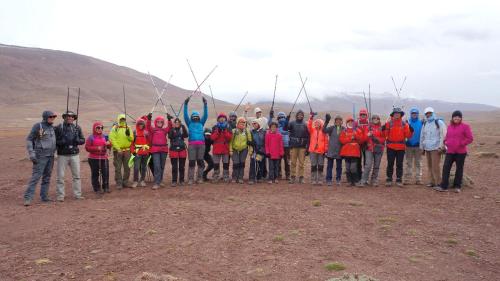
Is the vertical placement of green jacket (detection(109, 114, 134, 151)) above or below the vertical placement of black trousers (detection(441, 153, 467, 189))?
above

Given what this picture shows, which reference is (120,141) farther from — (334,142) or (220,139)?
(334,142)

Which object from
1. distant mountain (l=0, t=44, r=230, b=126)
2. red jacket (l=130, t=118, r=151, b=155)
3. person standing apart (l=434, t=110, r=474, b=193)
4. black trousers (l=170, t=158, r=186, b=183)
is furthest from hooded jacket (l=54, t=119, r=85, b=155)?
distant mountain (l=0, t=44, r=230, b=126)

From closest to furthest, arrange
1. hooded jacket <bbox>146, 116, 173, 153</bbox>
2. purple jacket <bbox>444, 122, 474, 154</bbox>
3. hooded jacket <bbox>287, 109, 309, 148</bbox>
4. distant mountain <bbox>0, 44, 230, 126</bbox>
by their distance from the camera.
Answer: purple jacket <bbox>444, 122, 474, 154</bbox> < hooded jacket <bbox>146, 116, 173, 153</bbox> < hooded jacket <bbox>287, 109, 309, 148</bbox> < distant mountain <bbox>0, 44, 230, 126</bbox>

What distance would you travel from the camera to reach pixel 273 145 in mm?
11383

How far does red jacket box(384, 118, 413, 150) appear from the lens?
10.7m

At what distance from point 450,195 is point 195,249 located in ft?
22.0

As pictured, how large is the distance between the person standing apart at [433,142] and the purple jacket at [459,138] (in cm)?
33

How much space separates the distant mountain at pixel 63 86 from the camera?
71.1 m

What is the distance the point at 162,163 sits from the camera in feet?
36.6

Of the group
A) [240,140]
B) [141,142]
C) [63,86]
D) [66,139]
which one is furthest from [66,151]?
[63,86]

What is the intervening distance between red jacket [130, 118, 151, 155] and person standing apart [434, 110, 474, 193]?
7.50 m

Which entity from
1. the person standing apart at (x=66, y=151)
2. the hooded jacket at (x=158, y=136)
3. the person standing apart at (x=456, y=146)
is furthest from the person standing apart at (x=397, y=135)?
the person standing apart at (x=66, y=151)

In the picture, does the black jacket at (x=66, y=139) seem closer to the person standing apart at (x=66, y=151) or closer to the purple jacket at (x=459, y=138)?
Answer: the person standing apart at (x=66, y=151)

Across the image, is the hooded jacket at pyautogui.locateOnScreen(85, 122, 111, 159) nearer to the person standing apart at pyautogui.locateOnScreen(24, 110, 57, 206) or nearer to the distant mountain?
the person standing apart at pyautogui.locateOnScreen(24, 110, 57, 206)
